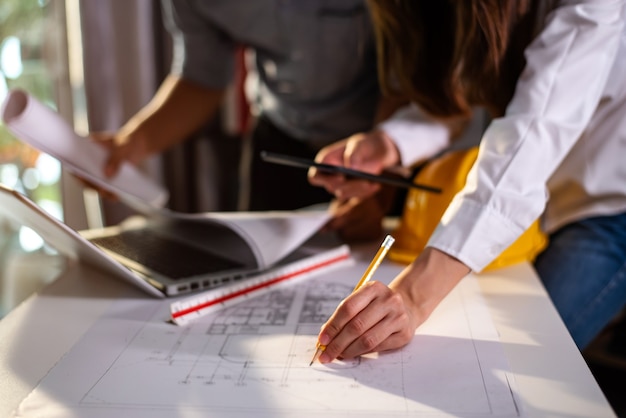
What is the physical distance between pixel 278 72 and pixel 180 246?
529 millimetres

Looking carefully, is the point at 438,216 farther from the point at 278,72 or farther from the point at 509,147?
the point at 278,72

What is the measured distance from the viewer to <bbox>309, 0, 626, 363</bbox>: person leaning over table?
2.33ft

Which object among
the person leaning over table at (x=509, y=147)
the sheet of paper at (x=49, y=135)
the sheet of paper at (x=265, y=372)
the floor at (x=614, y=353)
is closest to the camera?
the sheet of paper at (x=265, y=372)

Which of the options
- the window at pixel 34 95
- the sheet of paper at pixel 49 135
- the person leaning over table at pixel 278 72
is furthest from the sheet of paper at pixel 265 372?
the window at pixel 34 95

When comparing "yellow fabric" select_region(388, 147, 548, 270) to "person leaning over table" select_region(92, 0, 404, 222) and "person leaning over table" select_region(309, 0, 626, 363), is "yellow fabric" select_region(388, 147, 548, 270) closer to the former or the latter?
"person leaning over table" select_region(309, 0, 626, 363)

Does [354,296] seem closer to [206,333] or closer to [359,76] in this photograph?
[206,333]

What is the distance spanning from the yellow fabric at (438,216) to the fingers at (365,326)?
28cm

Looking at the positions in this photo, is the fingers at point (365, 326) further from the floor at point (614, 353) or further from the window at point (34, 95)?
the window at point (34, 95)

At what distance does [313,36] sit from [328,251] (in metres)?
0.50

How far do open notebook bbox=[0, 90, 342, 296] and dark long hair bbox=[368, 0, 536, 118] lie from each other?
0.82ft

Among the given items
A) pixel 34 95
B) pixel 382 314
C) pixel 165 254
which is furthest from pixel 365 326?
pixel 34 95

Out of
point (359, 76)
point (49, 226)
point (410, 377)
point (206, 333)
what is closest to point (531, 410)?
point (410, 377)

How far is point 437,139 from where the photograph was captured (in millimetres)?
1037

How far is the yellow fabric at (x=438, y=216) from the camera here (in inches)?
35.6
